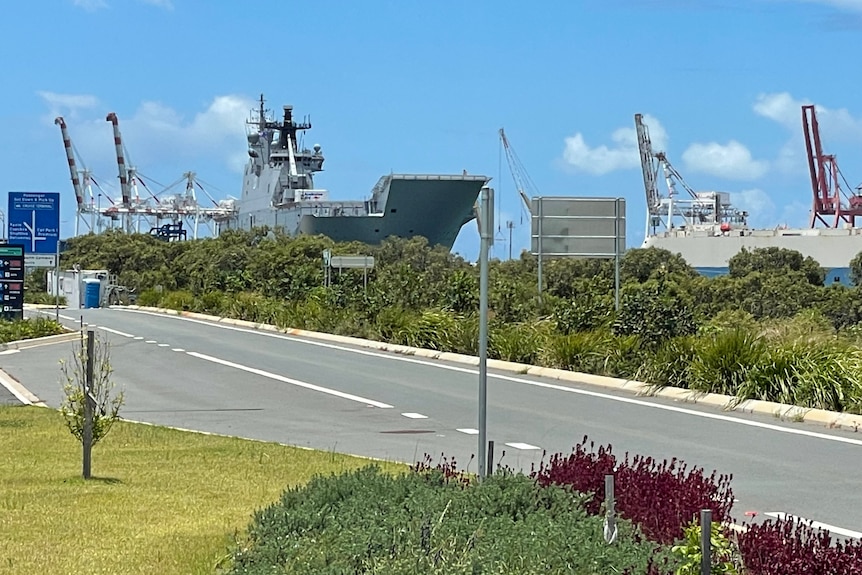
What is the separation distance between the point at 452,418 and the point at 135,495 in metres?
7.04

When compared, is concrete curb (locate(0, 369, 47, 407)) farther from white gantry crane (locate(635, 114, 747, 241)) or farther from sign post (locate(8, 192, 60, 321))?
white gantry crane (locate(635, 114, 747, 241))

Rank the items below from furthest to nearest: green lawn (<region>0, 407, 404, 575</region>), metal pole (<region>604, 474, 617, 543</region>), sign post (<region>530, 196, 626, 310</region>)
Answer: sign post (<region>530, 196, 626, 310</region>), green lawn (<region>0, 407, 404, 575</region>), metal pole (<region>604, 474, 617, 543</region>)

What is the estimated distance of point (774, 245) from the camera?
11200cm

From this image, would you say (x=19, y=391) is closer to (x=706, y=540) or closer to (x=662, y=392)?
(x=662, y=392)

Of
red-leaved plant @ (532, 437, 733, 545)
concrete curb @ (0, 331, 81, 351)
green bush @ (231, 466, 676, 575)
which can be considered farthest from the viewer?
concrete curb @ (0, 331, 81, 351)

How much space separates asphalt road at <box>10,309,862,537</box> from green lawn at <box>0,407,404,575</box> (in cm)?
149

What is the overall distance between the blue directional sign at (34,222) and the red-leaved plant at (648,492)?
97.0 feet

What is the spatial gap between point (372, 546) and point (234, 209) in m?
109

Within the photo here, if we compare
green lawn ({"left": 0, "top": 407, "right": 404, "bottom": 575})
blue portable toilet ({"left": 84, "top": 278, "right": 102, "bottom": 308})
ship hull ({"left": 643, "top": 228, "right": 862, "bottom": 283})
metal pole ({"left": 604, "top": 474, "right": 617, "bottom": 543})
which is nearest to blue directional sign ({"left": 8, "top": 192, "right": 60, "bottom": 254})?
green lawn ({"left": 0, "top": 407, "right": 404, "bottom": 575})

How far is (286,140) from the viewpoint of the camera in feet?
337

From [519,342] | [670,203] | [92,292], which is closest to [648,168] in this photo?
[670,203]

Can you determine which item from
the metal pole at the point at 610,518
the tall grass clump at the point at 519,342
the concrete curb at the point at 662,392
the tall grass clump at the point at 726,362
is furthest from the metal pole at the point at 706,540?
the tall grass clump at the point at 519,342

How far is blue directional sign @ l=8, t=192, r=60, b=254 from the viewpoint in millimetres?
35031

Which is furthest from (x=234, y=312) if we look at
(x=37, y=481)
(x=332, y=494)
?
(x=332, y=494)
